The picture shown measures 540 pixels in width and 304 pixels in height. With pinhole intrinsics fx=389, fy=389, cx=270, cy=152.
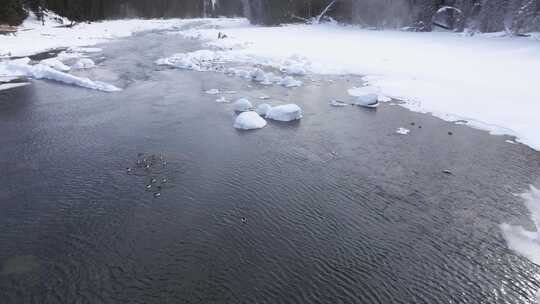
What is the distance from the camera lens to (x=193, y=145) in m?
11.5

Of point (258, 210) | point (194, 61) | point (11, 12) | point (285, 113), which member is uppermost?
point (11, 12)

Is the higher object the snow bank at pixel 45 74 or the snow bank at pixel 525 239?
the snow bank at pixel 45 74

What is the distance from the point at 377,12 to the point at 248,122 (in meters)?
34.7

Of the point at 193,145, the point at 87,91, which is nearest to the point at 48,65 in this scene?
the point at 87,91

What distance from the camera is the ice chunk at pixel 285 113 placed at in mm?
13641

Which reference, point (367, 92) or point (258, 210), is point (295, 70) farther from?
point (258, 210)

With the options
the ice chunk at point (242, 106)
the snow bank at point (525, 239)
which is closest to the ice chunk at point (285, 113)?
the ice chunk at point (242, 106)

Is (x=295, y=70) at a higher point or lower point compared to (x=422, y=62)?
lower

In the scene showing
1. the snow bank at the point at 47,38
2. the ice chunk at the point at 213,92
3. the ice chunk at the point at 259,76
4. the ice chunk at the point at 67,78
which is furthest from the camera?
the snow bank at the point at 47,38

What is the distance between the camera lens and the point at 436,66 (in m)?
21.8

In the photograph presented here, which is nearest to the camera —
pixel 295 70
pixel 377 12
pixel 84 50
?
pixel 295 70

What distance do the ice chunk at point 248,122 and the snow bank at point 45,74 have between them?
7711 mm

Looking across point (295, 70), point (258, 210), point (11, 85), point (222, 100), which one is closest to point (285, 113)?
point (222, 100)

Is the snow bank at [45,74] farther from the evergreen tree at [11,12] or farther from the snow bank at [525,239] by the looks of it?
the evergreen tree at [11,12]
